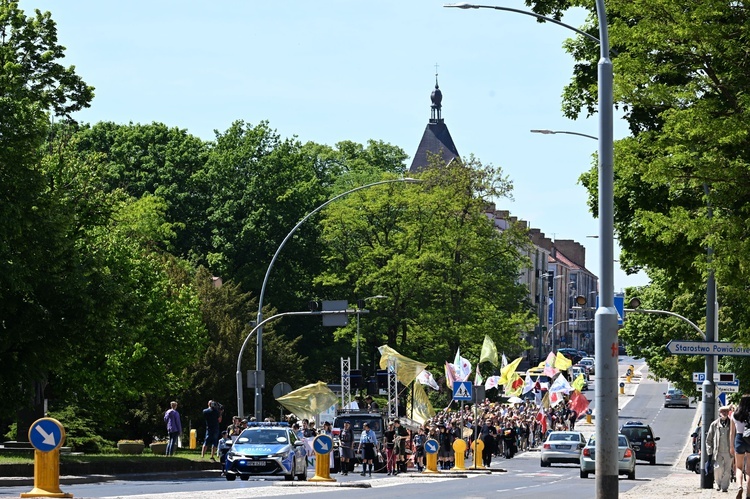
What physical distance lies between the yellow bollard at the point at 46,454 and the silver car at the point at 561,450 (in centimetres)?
3620

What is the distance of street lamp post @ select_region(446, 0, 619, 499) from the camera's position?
16.5 m

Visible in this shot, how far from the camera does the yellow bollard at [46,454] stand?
17531mm

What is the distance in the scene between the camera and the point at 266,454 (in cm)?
3362

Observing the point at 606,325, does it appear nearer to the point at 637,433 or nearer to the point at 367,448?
the point at 367,448

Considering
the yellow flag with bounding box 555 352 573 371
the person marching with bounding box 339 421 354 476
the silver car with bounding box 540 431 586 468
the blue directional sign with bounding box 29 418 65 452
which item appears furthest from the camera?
the yellow flag with bounding box 555 352 573 371

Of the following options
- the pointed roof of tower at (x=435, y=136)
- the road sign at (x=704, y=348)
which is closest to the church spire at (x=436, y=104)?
the pointed roof of tower at (x=435, y=136)

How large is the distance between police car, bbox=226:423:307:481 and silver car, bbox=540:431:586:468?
1995 centimetres

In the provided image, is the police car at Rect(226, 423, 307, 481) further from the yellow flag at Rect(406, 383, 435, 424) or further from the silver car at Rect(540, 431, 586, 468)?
the silver car at Rect(540, 431, 586, 468)

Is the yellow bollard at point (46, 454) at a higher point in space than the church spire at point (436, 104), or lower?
lower

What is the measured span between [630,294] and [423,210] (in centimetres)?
1837

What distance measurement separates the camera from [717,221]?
22344mm

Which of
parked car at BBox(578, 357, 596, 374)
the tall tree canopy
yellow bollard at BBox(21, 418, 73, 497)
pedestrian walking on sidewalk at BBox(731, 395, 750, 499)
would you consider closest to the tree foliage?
parked car at BBox(578, 357, 596, 374)

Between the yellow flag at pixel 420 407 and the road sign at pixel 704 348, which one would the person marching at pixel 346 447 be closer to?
the yellow flag at pixel 420 407

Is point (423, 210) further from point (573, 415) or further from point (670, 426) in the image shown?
point (670, 426)
